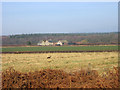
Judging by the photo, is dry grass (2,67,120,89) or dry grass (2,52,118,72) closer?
dry grass (2,67,120,89)

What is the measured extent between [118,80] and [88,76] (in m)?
1.21

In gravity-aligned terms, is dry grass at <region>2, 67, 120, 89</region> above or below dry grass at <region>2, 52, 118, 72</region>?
above

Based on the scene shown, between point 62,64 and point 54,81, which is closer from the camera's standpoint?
point 54,81

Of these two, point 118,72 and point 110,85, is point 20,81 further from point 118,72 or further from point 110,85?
point 118,72

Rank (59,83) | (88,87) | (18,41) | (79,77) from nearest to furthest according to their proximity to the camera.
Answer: (88,87), (59,83), (79,77), (18,41)

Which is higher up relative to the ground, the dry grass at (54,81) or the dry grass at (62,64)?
the dry grass at (54,81)

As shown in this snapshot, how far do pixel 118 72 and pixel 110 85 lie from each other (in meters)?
1.42

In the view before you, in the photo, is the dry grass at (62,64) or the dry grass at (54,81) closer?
the dry grass at (54,81)

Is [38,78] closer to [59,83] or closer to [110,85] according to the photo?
[59,83]

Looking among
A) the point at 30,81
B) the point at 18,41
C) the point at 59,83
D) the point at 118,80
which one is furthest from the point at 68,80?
the point at 18,41

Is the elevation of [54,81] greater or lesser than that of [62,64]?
greater

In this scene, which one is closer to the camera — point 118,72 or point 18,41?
point 118,72

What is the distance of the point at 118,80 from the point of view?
23.8 feet

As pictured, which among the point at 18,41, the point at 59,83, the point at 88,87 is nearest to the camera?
the point at 88,87
